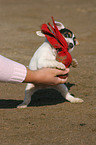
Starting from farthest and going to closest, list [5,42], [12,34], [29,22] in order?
[29,22] → [12,34] → [5,42]

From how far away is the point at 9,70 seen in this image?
2.45m

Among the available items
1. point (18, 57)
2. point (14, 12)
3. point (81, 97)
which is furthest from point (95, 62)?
point (14, 12)

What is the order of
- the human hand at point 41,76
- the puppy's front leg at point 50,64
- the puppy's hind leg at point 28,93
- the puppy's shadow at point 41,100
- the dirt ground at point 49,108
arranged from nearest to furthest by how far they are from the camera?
1. the human hand at point 41,76
2. the dirt ground at point 49,108
3. the puppy's front leg at point 50,64
4. the puppy's hind leg at point 28,93
5. the puppy's shadow at point 41,100

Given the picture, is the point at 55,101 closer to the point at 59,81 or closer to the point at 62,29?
the point at 62,29

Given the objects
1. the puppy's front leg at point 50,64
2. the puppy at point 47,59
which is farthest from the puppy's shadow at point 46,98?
the puppy's front leg at point 50,64

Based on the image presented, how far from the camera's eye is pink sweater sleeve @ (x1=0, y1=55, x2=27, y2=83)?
7.94 ft

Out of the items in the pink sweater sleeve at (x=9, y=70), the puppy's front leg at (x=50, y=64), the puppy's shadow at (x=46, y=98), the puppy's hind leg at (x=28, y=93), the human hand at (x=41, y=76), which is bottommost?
the puppy's shadow at (x=46, y=98)

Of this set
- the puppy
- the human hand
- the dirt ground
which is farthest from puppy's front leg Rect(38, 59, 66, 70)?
the human hand

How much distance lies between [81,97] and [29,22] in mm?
8213

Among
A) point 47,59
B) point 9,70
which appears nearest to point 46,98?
point 47,59

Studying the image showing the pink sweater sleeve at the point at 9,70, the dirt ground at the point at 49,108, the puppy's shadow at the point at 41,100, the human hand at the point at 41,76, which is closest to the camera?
the pink sweater sleeve at the point at 9,70

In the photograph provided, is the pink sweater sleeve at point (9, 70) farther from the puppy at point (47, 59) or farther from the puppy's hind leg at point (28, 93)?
the puppy's hind leg at point (28, 93)

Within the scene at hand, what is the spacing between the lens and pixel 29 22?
12.8 metres

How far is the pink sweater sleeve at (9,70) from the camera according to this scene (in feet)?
7.94
